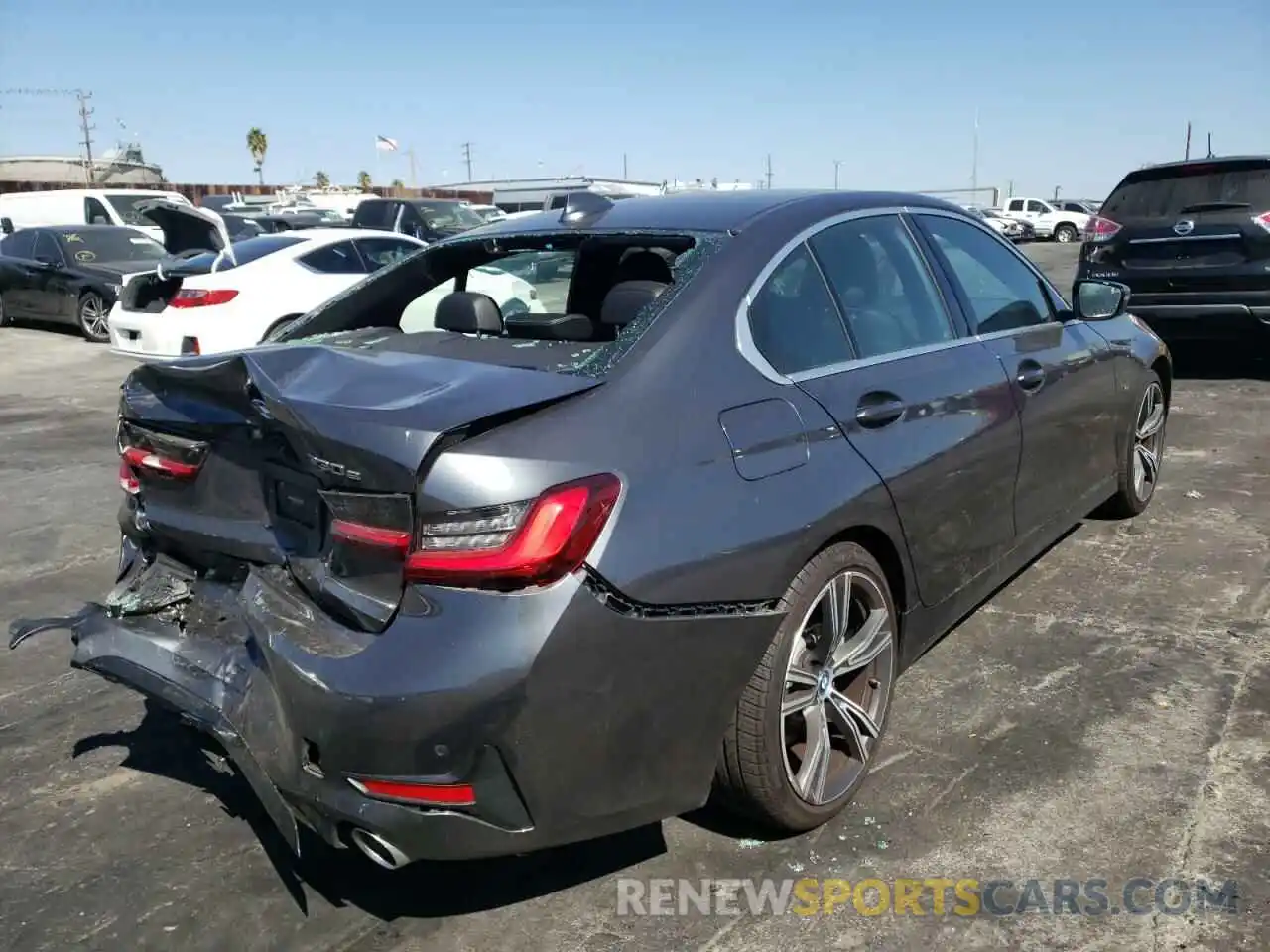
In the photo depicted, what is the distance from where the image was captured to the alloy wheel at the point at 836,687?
9.20ft

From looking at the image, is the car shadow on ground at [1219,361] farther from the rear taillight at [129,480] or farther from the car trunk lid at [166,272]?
the rear taillight at [129,480]

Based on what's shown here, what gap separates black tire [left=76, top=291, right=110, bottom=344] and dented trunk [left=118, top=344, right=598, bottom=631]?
502 inches

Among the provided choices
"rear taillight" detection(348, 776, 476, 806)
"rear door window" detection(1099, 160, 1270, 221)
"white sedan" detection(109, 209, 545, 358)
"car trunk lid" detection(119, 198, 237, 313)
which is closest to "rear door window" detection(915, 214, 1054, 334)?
"rear taillight" detection(348, 776, 476, 806)

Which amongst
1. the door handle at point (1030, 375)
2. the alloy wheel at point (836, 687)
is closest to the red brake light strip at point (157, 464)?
the alloy wheel at point (836, 687)

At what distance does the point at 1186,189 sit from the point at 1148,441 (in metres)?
3.94

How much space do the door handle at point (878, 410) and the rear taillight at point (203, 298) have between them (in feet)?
24.5

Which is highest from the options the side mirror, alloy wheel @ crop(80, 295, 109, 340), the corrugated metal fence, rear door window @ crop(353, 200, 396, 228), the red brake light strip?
the corrugated metal fence

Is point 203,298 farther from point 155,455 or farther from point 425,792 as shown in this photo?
point 425,792

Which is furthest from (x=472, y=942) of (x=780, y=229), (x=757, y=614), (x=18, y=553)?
(x=18, y=553)

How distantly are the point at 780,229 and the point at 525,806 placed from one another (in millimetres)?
1756

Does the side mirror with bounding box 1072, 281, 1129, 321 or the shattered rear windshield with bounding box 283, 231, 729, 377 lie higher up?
the shattered rear windshield with bounding box 283, 231, 729, 377

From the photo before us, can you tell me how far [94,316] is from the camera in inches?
568

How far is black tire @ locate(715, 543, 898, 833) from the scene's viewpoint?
2596 mm

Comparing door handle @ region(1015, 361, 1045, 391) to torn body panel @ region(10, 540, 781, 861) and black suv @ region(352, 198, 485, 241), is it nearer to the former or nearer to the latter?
torn body panel @ region(10, 540, 781, 861)
